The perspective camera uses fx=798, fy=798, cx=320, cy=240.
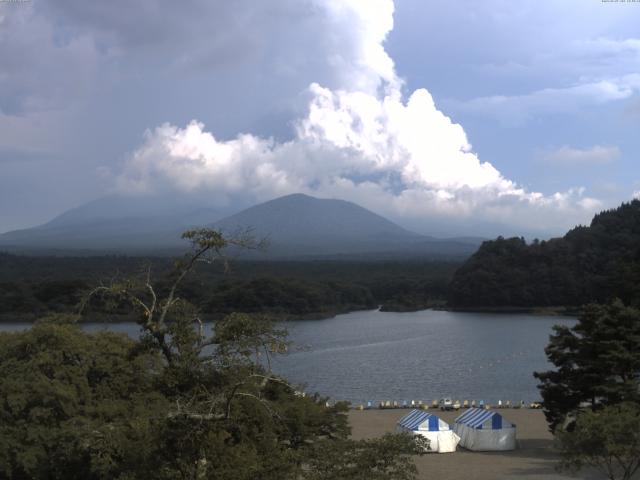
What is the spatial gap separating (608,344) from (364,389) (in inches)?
474

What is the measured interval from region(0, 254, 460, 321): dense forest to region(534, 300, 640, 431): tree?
2087cm

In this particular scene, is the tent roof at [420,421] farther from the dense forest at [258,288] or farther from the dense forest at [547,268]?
the dense forest at [547,268]

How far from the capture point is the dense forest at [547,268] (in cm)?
5359

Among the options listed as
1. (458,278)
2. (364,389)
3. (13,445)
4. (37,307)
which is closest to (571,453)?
(13,445)

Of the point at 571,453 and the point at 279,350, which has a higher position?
the point at 279,350

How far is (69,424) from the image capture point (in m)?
9.13

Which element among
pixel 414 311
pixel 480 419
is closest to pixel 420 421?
pixel 480 419

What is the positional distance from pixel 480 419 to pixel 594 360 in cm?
238

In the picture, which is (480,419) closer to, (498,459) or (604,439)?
(498,459)

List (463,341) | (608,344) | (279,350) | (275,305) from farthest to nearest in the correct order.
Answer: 1. (275,305)
2. (463,341)
3. (608,344)
4. (279,350)

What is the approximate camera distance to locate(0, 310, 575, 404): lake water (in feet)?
79.2

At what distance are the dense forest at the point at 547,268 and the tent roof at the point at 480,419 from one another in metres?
37.4

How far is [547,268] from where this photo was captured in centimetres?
5538

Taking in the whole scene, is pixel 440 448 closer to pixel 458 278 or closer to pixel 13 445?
pixel 13 445
